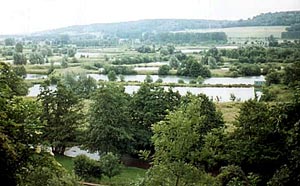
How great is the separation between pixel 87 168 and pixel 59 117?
2.54m

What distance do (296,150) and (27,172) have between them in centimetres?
293

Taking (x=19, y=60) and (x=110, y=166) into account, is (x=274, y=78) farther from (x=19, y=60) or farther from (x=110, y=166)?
(x=19, y=60)

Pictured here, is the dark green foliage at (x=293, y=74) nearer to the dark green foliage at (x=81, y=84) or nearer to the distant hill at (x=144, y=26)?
the dark green foliage at (x=81, y=84)

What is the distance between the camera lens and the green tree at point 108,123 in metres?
9.69

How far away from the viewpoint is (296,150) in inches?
170

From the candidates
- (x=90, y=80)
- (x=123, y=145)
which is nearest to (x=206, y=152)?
(x=123, y=145)

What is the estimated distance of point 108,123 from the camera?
9.91 metres

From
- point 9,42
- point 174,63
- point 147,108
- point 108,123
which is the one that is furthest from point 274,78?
point 9,42

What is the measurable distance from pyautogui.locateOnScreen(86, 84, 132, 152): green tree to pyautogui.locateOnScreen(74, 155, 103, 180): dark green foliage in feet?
4.71

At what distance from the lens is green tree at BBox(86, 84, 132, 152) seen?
31.8 ft

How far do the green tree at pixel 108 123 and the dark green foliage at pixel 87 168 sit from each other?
4.71 feet

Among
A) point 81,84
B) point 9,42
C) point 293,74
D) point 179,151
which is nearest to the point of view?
point 179,151

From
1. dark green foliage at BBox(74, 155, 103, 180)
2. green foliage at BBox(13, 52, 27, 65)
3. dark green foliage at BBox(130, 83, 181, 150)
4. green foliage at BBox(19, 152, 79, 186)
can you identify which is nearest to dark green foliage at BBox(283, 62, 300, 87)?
dark green foliage at BBox(130, 83, 181, 150)

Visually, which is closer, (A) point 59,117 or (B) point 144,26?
(A) point 59,117
